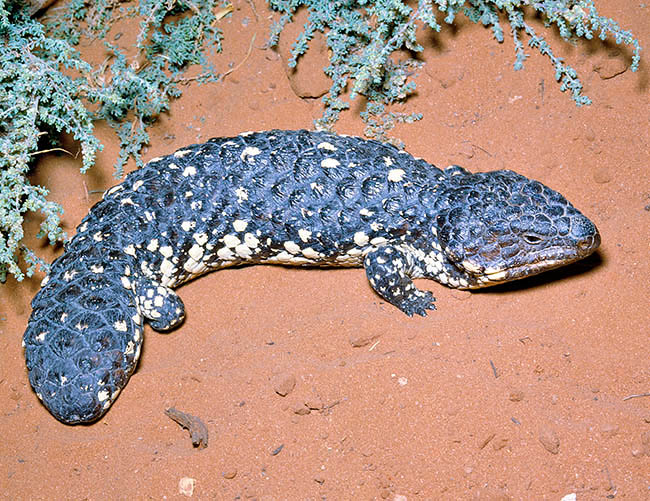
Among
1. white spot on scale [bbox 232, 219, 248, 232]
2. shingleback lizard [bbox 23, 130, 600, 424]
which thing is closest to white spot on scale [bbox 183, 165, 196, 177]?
shingleback lizard [bbox 23, 130, 600, 424]

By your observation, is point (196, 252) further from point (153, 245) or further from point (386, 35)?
point (386, 35)

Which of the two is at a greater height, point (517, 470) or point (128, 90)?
point (128, 90)

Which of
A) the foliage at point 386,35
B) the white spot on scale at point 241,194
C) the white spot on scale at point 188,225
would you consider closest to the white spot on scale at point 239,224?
the white spot on scale at point 241,194

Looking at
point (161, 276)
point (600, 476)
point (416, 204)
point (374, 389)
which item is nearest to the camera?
point (600, 476)

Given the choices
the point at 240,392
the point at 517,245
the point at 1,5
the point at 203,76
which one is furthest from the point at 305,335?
the point at 1,5

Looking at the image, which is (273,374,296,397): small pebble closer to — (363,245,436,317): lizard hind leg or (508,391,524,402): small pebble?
(363,245,436,317): lizard hind leg

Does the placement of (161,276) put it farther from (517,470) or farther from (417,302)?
(517,470)

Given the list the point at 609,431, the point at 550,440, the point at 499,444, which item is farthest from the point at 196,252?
the point at 609,431
